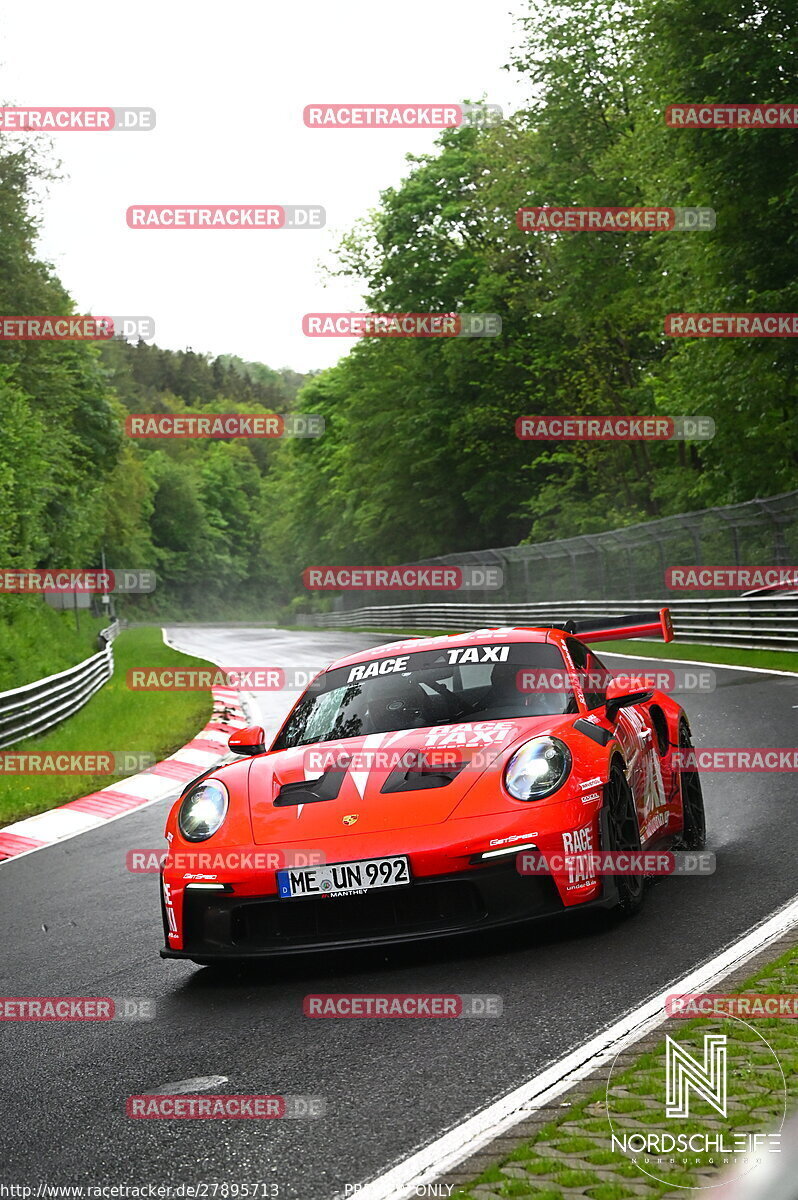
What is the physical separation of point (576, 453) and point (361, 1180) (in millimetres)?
42675

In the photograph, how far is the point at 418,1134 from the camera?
3689 millimetres

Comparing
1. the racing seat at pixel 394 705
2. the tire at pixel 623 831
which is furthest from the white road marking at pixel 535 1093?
the racing seat at pixel 394 705

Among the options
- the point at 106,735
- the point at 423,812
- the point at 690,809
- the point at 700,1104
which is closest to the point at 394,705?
the point at 423,812

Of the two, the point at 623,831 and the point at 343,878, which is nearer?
the point at 343,878

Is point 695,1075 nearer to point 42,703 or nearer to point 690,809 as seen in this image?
point 690,809

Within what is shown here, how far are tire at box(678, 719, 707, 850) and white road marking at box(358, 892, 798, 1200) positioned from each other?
87.5 inches

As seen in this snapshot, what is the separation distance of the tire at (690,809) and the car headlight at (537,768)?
1.79 meters

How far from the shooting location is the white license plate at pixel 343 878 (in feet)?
17.9

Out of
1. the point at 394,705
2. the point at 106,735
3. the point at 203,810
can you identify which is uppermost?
the point at 394,705

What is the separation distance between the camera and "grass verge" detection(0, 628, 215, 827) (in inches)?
528

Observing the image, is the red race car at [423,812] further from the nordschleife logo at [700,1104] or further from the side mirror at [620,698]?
the nordschleife logo at [700,1104]

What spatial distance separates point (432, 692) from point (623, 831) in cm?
136

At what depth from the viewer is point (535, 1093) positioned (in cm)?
392

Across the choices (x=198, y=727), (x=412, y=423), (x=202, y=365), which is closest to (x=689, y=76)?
(x=198, y=727)
